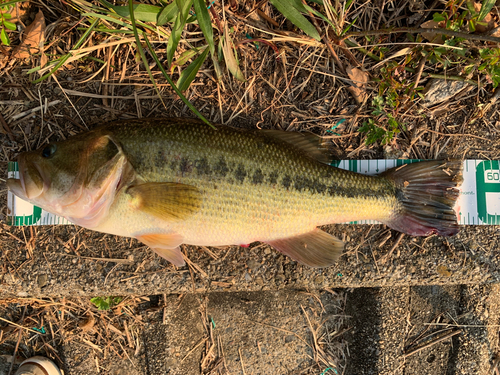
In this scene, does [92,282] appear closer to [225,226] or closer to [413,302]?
[225,226]

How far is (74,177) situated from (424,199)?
9.05ft

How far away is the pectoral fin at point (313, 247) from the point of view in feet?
8.28

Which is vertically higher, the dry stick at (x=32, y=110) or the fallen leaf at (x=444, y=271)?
the dry stick at (x=32, y=110)

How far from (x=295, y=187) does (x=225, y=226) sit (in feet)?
2.03

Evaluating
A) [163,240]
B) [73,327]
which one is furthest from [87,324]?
[163,240]

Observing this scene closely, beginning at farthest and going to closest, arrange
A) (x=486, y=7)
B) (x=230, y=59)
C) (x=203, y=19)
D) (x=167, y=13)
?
(x=230, y=59), (x=486, y=7), (x=167, y=13), (x=203, y=19)

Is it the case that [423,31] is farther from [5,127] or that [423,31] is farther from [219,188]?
[5,127]

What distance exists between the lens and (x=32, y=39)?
8.52 feet

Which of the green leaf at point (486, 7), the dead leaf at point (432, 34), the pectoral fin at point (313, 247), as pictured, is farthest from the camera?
the dead leaf at point (432, 34)

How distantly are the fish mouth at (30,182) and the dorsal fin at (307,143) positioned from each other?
66.3 inches

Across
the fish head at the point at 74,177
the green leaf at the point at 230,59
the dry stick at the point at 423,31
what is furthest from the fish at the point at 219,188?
the dry stick at the point at 423,31

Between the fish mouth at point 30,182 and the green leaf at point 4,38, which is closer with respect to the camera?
the fish mouth at point 30,182

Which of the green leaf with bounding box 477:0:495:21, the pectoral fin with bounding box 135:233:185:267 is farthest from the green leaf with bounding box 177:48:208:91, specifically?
the green leaf with bounding box 477:0:495:21

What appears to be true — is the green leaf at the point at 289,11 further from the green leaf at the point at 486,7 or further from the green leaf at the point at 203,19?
the green leaf at the point at 486,7
